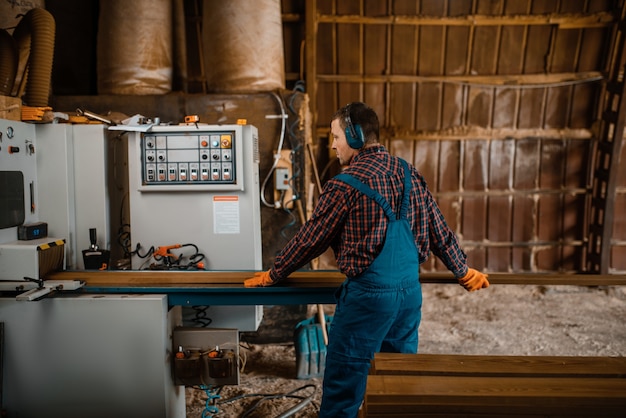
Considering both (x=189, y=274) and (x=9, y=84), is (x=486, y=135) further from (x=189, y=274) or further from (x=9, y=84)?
(x=9, y=84)

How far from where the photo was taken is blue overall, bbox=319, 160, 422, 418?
233 cm

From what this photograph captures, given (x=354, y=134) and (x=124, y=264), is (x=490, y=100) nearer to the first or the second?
(x=354, y=134)

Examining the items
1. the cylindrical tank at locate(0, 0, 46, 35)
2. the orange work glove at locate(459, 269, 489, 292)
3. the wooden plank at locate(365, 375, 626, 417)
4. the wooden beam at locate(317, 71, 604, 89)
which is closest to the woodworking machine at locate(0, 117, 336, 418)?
the orange work glove at locate(459, 269, 489, 292)

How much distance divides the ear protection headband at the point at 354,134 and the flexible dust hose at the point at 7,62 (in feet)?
7.21

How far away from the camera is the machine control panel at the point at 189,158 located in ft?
10.3

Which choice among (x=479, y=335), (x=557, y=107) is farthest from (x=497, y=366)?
(x=557, y=107)

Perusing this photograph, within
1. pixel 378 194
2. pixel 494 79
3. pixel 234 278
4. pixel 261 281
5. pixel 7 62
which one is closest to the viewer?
pixel 378 194

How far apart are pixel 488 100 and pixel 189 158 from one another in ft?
13.0

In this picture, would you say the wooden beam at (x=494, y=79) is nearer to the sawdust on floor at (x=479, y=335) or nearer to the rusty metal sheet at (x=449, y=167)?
the rusty metal sheet at (x=449, y=167)

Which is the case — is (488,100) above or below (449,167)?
above

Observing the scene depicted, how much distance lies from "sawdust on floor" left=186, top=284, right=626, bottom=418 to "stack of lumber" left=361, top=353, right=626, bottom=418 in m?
1.68

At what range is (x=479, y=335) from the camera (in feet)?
15.9

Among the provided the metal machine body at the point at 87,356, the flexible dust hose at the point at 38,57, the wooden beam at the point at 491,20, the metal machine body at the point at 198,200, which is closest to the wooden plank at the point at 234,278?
the metal machine body at the point at 87,356

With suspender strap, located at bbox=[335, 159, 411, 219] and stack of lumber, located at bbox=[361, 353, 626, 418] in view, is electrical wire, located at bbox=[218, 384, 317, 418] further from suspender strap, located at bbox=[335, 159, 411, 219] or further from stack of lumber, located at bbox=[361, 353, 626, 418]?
suspender strap, located at bbox=[335, 159, 411, 219]
